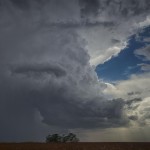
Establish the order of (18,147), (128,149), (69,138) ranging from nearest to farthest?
(128,149) → (18,147) → (69,138)

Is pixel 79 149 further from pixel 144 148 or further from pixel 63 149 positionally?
pixel 144 148

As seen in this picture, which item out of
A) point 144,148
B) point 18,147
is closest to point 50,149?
point 18,147

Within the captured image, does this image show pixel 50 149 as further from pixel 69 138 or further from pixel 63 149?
pixel 69 138

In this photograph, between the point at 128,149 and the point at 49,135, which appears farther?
the point at 49,135

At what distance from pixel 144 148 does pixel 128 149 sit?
109cm

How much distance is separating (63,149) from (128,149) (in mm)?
4436

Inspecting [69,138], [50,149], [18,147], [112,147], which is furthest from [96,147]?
[69,138]

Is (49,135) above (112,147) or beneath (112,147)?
above

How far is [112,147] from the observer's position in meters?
21.3

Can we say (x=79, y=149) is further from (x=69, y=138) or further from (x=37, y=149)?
(x=69, y=138)

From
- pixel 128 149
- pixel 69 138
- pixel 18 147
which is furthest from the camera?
pixel 69 138

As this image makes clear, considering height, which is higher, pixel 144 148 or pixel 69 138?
pixel 69 138

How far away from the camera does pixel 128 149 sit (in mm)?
20516

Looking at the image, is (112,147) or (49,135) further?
(49,135)
